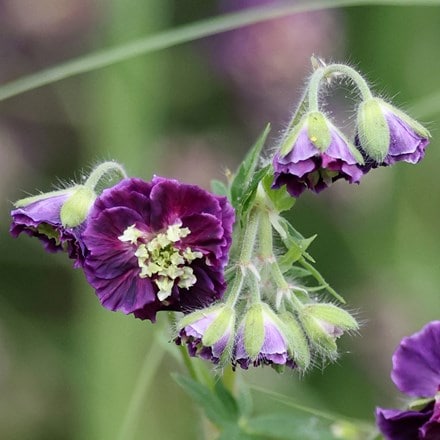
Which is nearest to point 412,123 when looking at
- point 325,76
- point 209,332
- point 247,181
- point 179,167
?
point 325,76

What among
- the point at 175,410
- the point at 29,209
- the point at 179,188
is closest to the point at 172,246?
the point at 179,188

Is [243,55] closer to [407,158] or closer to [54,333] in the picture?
[54,333]

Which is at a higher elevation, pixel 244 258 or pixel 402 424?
pixel 244 258

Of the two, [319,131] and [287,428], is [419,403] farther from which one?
[319,131]

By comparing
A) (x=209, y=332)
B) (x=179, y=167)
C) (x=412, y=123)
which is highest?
(x=179, y=167)

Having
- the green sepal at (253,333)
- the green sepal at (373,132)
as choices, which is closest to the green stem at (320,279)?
the green sepal at (253,333)

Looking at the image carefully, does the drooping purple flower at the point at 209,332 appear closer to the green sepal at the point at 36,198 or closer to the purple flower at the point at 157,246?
the purple flower at the point at 157,246

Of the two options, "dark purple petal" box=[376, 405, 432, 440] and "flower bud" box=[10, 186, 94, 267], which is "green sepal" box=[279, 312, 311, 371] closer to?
"dark purple petal" box=[376, 405, 432, 440]
